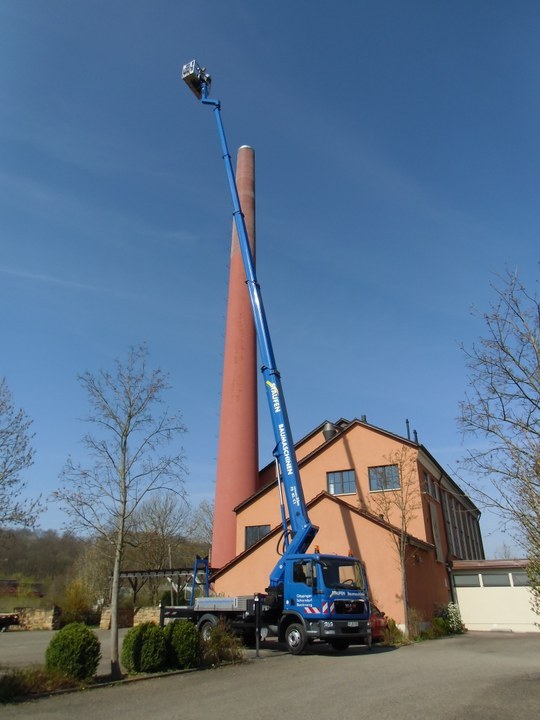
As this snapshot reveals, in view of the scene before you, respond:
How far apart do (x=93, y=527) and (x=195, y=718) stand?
5.39m

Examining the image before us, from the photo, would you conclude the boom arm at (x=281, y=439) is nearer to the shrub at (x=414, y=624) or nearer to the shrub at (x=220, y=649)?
the shrub at (x=220, y=649)

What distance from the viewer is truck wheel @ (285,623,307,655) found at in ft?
46.0

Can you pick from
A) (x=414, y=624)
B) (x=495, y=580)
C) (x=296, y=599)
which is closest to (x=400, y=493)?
(x=495, y=580)

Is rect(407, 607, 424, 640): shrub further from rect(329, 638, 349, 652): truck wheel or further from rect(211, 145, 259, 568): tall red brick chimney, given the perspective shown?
rect(211, 145, 259, 568): tall red brick chimney

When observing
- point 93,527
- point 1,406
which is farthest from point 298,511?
point 1,406

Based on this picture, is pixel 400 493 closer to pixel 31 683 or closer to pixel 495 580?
pixel 495 580

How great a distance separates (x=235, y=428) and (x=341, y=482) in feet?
20.3

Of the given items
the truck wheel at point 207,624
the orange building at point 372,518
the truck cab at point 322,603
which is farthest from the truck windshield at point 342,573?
the orange building at point 372,518

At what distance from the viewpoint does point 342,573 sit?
49.1 ft

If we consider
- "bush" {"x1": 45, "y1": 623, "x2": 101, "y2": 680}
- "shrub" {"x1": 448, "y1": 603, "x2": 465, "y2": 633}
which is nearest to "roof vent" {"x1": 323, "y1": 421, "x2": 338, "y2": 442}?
"shrub" {"x1": 448, "y1": 603, "x2": 465, "y2": 633}

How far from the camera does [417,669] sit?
11164 millimetres

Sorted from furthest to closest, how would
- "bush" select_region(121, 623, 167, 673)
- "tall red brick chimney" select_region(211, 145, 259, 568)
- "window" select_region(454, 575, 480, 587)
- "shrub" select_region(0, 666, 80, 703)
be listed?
"tall red brick chimney" select_region(211, 145, 259, 568)
"window" select_region(454, 575, 480, 587)
"bush" select_region(121, 623, 167, 673)
"shrub" select_region(0, 666, 80, 703)

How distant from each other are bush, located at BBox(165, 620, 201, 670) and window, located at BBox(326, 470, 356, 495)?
51.0ft

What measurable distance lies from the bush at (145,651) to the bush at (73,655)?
124 centimetres
